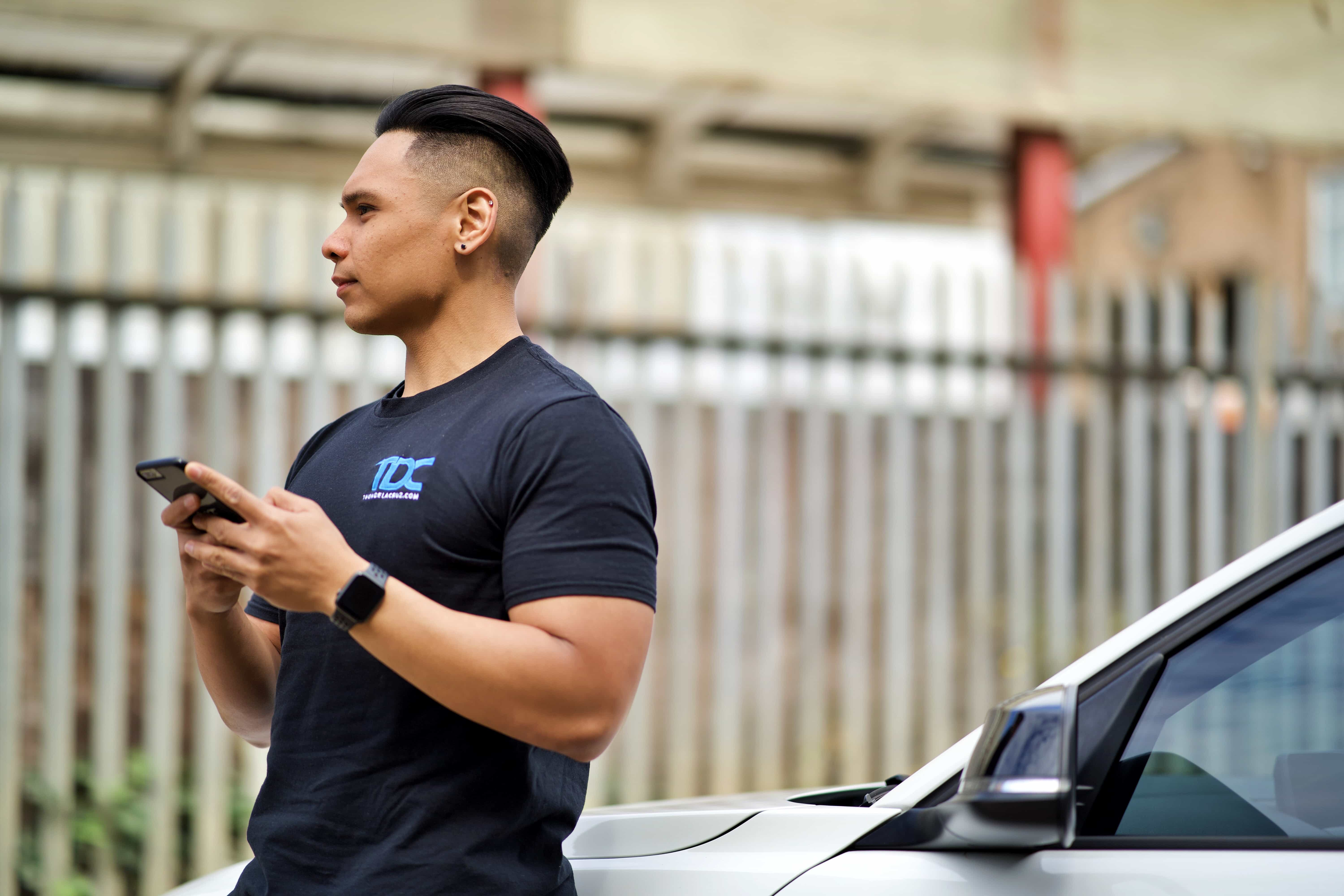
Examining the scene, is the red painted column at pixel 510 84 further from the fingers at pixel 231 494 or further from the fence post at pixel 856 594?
the fingers at pixel 231 494

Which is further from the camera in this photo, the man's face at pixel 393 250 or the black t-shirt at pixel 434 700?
the man's face at pixel 393 250

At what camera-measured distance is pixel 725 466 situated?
5113 millimetres

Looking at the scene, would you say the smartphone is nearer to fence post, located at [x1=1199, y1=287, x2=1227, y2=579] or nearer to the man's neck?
the man's neck

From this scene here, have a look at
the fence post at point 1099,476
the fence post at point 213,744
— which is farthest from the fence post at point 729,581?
the fence post at point 213,744

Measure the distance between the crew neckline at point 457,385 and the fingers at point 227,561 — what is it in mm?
338

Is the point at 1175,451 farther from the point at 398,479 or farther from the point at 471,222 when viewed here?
the point at 398,479

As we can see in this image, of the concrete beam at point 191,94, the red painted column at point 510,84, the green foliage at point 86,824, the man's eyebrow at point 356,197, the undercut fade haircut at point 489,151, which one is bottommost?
the green foliage at point 86,824

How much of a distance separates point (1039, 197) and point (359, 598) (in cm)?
712

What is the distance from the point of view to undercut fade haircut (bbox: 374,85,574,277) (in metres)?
1.77

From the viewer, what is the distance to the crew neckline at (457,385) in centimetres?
170

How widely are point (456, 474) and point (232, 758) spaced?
3.57 m

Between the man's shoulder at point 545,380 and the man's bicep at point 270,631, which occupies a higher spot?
the man's shoulder at point 545,380

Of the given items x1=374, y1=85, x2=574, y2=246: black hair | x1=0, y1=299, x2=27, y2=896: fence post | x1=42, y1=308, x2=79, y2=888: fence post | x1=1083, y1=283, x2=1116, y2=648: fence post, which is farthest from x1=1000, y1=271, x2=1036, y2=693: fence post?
x1=374, y1=85, x2=574, y2=246: black hair

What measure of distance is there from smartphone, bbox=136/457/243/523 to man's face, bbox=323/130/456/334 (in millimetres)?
348
